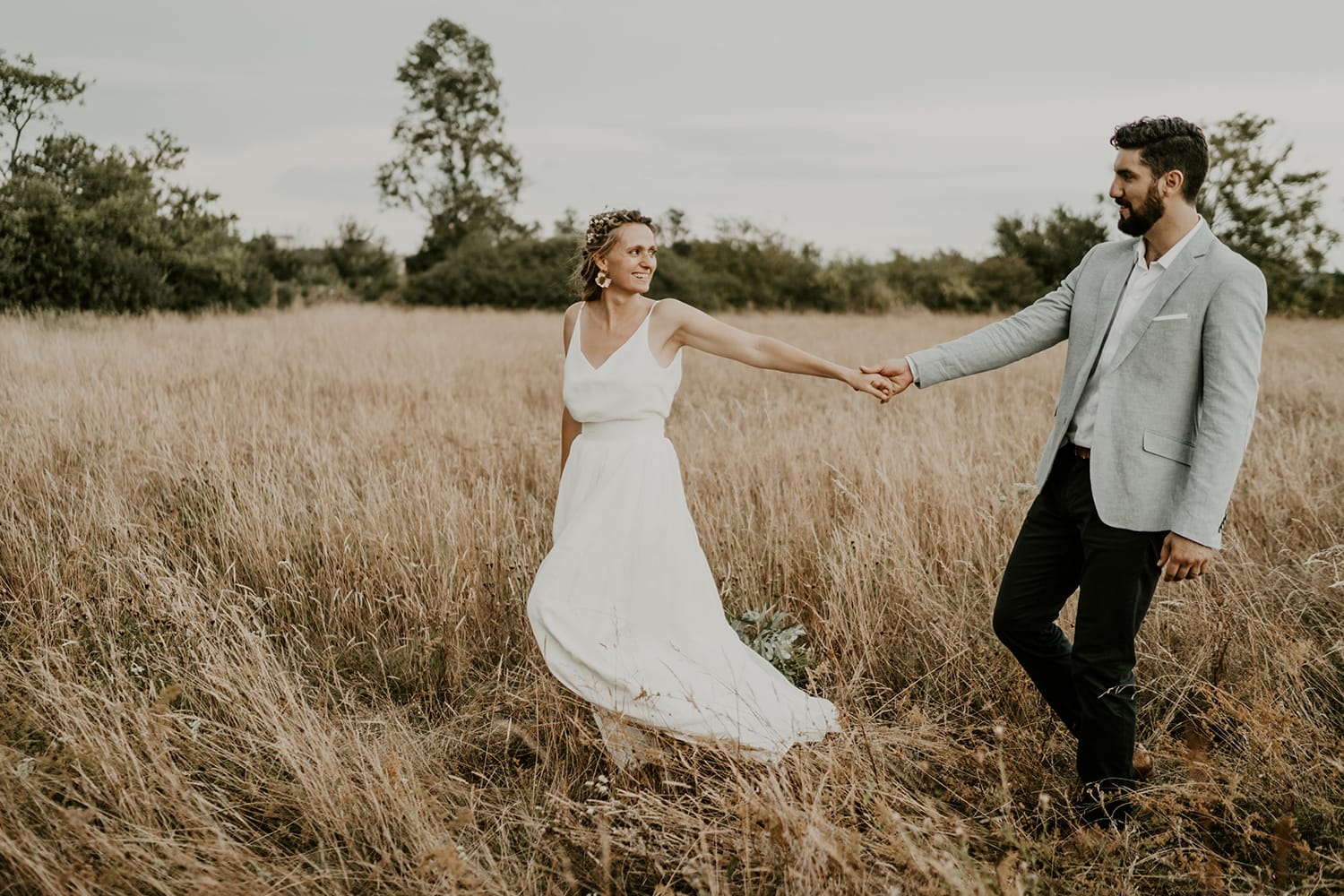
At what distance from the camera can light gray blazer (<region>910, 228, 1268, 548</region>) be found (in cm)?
257

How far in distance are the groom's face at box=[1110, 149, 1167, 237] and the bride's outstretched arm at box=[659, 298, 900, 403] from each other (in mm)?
1188

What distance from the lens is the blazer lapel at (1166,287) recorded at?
2670 millimetres

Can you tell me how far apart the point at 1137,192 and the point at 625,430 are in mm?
1896

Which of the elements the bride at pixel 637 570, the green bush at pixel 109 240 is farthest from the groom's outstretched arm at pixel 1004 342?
the green bush at pixel 109 240

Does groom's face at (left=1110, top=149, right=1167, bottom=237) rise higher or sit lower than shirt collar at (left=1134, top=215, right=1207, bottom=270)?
higher

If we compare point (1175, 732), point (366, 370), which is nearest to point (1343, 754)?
point (1175, 732)

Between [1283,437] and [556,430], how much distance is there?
5.73 m

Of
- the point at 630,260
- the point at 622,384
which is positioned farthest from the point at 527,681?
the point at 630,260

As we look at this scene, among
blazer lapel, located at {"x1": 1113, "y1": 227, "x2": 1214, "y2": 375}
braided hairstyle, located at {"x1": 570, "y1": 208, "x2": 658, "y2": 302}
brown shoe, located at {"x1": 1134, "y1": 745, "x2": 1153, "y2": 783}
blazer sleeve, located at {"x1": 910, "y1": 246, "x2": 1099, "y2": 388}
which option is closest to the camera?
blazer lapel, located at {"x1": 1113, "y1": 227, "x2": 1214, "y2": 375}

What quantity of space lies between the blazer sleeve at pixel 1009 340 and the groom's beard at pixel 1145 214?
1.19 ft

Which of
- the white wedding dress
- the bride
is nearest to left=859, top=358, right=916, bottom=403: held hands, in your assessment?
the bride

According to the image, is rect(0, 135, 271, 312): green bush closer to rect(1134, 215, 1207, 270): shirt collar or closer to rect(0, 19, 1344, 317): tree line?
rect(0, 19, 1344, 317): tree line

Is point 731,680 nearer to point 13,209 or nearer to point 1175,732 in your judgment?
point 1175,732

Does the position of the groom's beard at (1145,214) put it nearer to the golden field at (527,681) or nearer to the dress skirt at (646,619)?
the golden field at (527,681)
